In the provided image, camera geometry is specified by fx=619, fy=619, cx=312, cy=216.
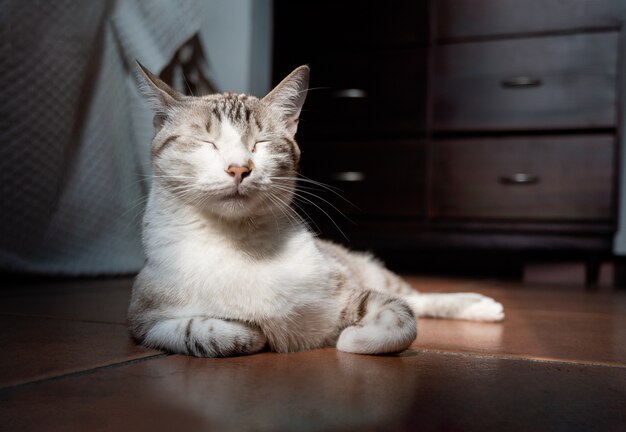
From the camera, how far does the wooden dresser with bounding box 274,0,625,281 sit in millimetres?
2279

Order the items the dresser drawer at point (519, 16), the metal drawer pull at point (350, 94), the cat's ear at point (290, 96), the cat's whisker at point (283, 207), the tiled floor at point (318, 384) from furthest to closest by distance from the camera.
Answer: the metal drawer pull at point (350, 94) < the dresser drawer at point (519, 16) < the cat's ear at point (290, 96) < the cat's whisker at point (283, 207) < the tiled floor at point (318, 384)

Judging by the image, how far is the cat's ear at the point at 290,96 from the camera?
1.09 m

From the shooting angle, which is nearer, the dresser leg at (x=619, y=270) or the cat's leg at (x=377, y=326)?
the cat's leg at (x=377, y=326)

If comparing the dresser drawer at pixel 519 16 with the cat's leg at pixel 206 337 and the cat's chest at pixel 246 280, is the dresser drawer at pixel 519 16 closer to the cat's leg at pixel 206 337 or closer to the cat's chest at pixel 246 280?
the cat's chest at pixel 246 280

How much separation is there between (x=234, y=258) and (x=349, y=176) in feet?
5.40

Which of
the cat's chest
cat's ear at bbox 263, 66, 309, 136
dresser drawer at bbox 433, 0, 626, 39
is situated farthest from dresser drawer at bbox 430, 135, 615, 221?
the cat's chest

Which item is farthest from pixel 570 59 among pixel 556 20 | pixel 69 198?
pixel 69 198

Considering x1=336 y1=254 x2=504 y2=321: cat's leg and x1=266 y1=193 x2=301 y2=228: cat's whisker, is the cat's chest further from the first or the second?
x1=336 y1=254 x2=504 y2=321: cat's leg

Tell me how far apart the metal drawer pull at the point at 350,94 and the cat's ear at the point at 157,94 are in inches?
61.8

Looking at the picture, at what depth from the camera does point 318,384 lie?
2.48 feet

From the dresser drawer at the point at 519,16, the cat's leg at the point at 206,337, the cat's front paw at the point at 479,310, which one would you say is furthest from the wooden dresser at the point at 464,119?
the cat's leg at the point at 206,337

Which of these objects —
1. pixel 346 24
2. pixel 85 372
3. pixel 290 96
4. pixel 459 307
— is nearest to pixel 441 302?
pixel 459 307

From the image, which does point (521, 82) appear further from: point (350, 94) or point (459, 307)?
point (459, 307)

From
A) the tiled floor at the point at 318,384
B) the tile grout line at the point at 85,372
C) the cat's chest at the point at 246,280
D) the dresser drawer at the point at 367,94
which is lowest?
the tile grout line at the point at 85,372
